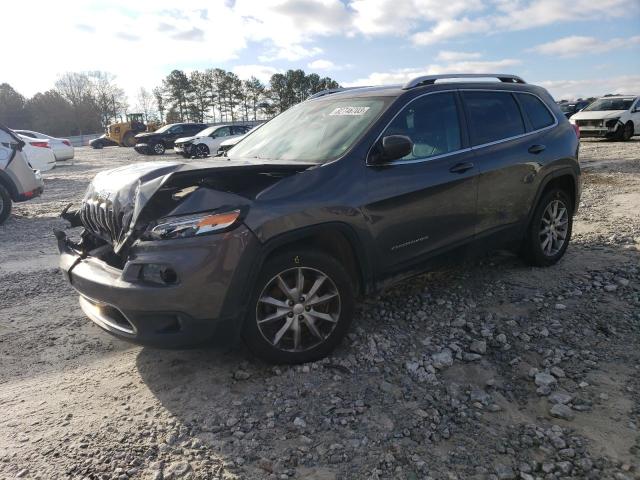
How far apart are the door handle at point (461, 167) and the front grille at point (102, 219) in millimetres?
2452

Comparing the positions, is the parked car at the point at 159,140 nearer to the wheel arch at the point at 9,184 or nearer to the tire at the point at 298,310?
the wheel arch at the point at 9,184

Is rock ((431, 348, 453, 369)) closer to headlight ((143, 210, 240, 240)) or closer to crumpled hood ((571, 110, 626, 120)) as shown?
headlight ((143, 210, 240, 240))

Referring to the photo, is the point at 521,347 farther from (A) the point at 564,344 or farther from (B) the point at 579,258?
(B) the point at 579,258

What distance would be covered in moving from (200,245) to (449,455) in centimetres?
169

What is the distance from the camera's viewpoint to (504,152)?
Result: 4270 millimetres

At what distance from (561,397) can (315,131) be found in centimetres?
248

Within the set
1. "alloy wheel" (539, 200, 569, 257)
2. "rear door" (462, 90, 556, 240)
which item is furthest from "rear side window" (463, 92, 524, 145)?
"alloy wheel" (539, 200, 569, 257)

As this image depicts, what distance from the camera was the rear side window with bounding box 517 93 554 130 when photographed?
15.5 ft

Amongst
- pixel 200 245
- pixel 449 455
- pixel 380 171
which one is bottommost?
pixel 449 455

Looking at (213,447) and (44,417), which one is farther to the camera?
Result: (44,417)

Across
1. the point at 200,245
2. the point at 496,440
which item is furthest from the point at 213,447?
the point at 496,440

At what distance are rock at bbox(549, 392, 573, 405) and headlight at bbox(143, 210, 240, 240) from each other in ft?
6.83

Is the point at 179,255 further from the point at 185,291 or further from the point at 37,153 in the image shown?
the point at 37,153

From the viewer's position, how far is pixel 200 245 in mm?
2725
